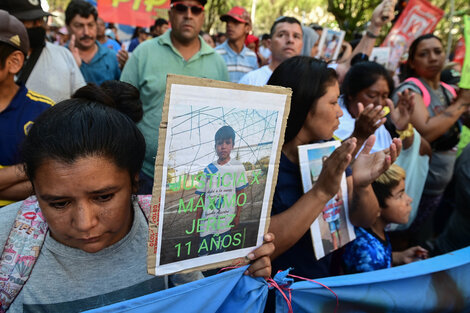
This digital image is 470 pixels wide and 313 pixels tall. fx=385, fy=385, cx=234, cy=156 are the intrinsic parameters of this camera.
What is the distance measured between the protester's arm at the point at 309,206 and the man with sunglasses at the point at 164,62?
5.08ft

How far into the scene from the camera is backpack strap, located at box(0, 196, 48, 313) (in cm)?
114

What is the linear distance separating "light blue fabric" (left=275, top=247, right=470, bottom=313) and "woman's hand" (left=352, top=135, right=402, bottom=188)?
1.50 feet

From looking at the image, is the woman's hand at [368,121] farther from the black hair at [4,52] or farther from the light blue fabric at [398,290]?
the black hair at [4,52]

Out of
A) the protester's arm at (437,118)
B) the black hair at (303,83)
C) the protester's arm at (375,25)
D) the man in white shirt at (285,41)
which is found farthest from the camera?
the protester's arm at (375,25)

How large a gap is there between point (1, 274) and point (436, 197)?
3.61m

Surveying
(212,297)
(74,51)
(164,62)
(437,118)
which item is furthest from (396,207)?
(74,51)

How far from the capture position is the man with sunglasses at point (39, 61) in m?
2.60

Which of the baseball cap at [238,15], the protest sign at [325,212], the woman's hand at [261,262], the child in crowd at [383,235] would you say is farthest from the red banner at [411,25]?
the woman's hand at [261,262]

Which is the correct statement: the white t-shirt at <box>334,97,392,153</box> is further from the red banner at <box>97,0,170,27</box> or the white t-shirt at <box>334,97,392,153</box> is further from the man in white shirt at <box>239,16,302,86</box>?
the red banner at <box>97,0,170,27</box>

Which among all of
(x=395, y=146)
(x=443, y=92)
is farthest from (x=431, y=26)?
(x=395, y=146)

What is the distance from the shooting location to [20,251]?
1.17 m

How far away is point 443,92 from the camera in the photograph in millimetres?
3811

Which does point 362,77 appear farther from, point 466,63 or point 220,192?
point 220,192

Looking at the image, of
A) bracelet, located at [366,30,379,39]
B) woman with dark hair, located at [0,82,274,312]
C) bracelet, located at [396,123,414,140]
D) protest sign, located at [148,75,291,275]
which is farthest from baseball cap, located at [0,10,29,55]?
bracelet, located at [366,30,379,39]
